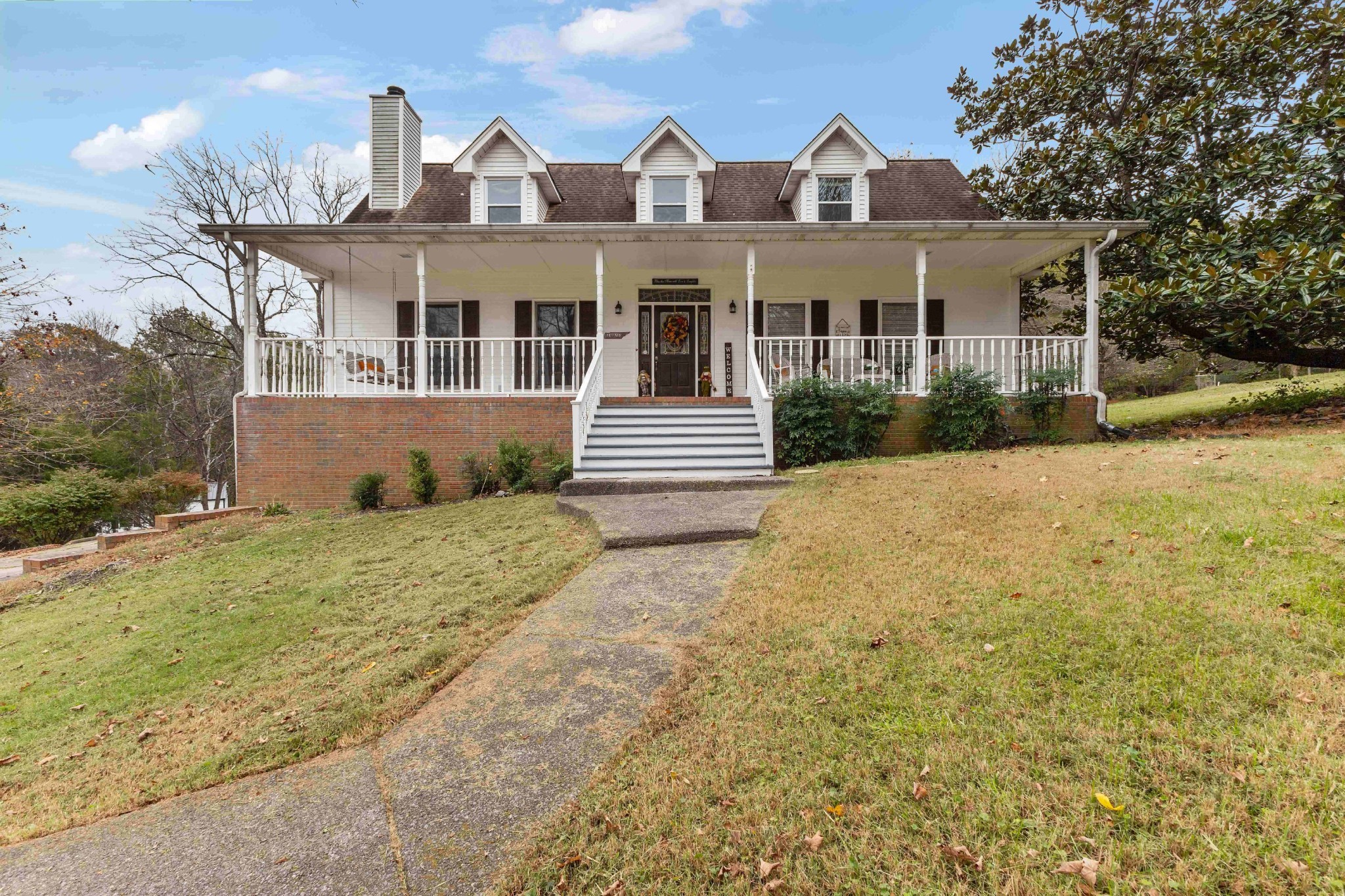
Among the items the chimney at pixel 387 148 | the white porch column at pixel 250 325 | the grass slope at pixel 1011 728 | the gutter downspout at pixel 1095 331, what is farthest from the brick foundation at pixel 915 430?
the chimney at pixel 387 148

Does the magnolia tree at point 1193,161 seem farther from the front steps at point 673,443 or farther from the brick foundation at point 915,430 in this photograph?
the front steps at point 673,443

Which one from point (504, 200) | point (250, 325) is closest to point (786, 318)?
point (504, 200)

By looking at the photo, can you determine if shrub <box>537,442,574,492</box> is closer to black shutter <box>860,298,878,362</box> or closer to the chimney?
black shutter <box>860,298,878,362</box>

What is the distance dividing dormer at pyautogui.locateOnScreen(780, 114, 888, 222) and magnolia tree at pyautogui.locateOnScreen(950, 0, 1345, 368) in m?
3.29

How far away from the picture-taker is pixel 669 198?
42.4 ft

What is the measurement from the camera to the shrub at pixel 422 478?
30.9ft

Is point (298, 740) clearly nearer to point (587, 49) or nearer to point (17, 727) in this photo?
point (17, 727)

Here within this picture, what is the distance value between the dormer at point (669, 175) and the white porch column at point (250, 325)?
23.1 ft

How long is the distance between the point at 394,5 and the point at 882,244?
861 cm

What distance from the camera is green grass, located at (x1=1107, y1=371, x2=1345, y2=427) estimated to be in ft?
40.9

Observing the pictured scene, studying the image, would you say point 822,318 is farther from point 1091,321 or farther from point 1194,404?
point 1194,404

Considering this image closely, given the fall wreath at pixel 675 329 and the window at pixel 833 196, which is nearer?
the window at pixel 833 196

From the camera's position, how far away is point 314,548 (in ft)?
23.6

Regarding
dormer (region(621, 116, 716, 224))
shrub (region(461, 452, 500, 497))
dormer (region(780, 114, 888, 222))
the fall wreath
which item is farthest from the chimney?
dormer (region(780, 114, 888, 222))
